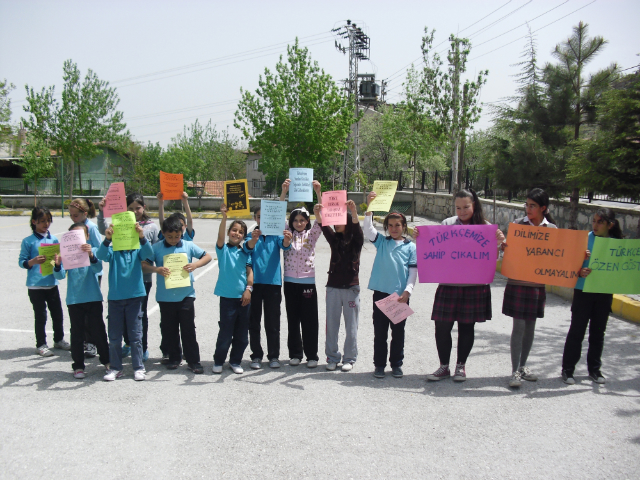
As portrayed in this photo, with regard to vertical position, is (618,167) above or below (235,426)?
above

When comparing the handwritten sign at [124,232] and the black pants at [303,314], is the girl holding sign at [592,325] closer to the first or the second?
the black pants at [303,314]

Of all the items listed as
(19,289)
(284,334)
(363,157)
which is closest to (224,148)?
(363,157)

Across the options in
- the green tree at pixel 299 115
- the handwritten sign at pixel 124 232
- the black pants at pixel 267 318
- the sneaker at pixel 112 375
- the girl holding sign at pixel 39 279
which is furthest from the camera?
the green tree at pixel 299 115

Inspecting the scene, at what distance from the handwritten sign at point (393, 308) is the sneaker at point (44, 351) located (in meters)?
3.69

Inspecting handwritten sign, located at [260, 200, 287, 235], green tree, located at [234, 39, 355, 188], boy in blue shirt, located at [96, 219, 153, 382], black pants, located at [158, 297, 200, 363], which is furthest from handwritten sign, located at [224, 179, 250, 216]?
green tree, located at [234, 39, 355, 188]

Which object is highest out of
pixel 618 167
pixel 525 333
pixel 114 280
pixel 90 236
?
pixel 618 167

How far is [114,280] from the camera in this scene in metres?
4.88

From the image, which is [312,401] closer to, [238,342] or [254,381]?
[254,381]

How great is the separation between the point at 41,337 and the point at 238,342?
91.1 inches

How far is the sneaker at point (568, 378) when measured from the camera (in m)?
4.80

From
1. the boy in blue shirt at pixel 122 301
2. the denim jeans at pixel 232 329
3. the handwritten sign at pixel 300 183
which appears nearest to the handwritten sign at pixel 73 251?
the boy in blue shirt at pixel 122 301

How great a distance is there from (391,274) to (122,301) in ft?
8.87

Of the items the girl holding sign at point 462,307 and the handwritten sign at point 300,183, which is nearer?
the girl holding sign at point 462,307

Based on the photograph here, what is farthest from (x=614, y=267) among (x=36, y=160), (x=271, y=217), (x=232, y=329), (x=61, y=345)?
(x=36, y=160)
